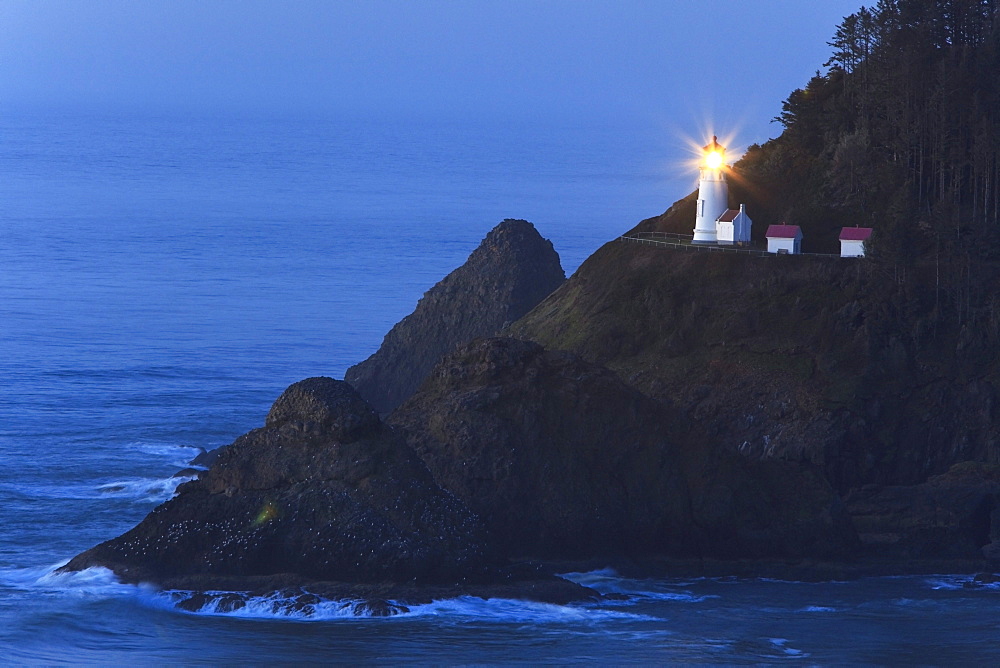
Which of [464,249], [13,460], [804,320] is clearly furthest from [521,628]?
[464,249]

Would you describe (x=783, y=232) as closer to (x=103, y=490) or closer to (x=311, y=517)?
(x=103, y=490)

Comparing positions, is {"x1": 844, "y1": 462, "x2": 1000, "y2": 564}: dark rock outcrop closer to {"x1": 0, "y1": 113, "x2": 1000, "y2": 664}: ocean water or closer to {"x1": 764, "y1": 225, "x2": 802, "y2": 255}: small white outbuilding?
{"x1": 0, "y1": 113, "x2": 1000, "y2": 664}: ocean water

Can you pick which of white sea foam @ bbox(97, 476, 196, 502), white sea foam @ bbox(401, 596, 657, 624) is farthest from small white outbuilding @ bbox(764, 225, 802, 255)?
white sea foam @ bbox(401, 596, 657, 624)

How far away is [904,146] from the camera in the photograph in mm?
77750

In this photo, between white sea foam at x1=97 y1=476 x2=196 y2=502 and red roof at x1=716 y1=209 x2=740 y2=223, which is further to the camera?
red roof at x1=716 y1=209 x2=740 y2=223

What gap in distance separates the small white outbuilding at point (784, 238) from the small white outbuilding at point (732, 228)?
2.82 m

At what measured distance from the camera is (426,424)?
188ft

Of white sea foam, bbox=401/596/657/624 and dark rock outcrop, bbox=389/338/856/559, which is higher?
dark rock outcrop, bbox=389/338/856/559

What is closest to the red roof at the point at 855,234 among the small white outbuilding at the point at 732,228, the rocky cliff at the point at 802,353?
the rocky cliff at the point at 802,353

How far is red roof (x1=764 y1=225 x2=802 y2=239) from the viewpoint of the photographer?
2953 inches

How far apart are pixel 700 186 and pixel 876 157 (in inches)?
329

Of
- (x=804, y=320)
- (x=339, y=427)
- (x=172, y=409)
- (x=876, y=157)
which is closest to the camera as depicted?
(x=339, y=427)

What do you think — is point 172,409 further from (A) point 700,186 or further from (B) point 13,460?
(A) point 700,186

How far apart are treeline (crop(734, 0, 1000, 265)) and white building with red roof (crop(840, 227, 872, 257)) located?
3.53 ft
